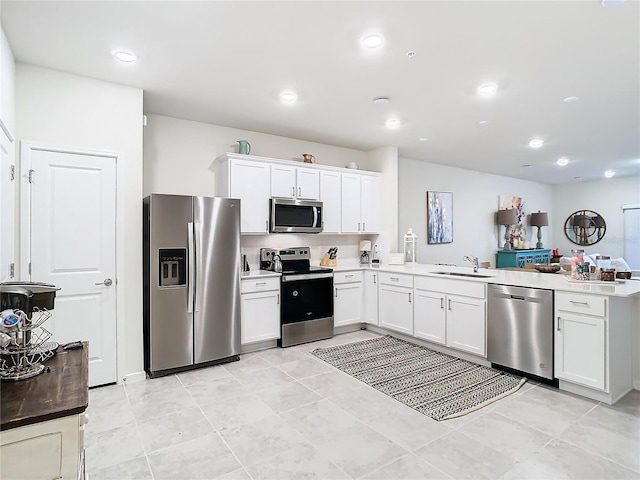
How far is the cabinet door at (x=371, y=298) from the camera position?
491cm

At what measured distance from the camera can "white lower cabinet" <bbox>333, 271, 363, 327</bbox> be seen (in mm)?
4770

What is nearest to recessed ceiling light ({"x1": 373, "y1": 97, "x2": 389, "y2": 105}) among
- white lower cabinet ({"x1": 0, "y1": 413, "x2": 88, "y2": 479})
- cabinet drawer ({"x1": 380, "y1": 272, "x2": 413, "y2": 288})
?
cabinet drawer ({"x1": 380, "y1": 272, "x2": 413, "y2": 288})

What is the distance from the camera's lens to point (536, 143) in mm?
5344

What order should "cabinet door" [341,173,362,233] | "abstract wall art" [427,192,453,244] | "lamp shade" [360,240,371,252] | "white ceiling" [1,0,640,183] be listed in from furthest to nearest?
"abstract wall art" [427,192,453,244], "lamp shade" [360,240,371,252], "cabinet door" [341,173,362,233], "white ceiling" [1,0,640,183]

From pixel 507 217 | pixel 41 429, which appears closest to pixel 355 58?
pixel 41 429

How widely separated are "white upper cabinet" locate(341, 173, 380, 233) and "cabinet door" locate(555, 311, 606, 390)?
2797 millimetres

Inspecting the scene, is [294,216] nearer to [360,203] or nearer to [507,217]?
[360,203]

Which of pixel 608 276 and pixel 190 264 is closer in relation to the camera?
pixel 608 276

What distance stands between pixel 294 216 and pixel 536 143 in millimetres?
3799

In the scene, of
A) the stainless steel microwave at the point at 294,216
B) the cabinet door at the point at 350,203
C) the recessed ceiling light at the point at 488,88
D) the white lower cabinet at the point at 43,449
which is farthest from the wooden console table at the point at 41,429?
the cabinet door at the point at 350,203

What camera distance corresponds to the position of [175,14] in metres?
2.24

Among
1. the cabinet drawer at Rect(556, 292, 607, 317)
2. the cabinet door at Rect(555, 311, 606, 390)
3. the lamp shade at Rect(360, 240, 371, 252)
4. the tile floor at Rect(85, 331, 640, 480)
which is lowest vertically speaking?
the tile floor at Rect(85, 331, 640, 480)

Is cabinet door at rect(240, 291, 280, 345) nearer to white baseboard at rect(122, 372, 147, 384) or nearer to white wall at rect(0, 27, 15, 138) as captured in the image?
white baseboard at rect(122, 372, 147, 384)

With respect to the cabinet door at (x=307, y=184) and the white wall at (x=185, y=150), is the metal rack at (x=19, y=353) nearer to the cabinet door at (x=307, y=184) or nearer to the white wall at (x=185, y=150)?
the white wall at (x=185, y=150)
